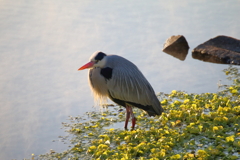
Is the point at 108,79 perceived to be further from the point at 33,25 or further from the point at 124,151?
the point at 33,25

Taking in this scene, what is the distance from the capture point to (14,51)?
8.05 meters

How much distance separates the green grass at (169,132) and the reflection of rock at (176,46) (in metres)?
2.31

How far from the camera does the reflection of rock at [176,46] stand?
8.35 m

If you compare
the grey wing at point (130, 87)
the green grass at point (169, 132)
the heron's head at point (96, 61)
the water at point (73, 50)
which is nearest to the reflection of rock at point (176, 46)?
the water at point (73, 50)

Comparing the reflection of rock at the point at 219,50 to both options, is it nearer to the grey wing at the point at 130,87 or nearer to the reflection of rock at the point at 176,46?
the reflection of rock at the point at 176,46

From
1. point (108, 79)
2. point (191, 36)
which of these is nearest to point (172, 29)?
point (191, 36)

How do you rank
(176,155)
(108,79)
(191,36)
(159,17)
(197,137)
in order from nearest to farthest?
(176,155), (197,137), (108,79), (191,36), (159,17)

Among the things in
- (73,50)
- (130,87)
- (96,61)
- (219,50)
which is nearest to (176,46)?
(219,50)

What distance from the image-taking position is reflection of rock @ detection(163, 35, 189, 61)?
835 cm

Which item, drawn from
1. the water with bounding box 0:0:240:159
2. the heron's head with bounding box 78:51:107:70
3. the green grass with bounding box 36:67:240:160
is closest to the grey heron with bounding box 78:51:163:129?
the heron's head with bounding box 78:51:107:70

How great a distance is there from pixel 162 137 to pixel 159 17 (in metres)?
5.98

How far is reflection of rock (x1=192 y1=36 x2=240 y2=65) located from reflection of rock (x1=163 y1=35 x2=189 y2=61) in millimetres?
278

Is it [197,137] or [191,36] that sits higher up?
[191,36]

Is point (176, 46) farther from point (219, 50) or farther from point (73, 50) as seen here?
point (73, 50)
